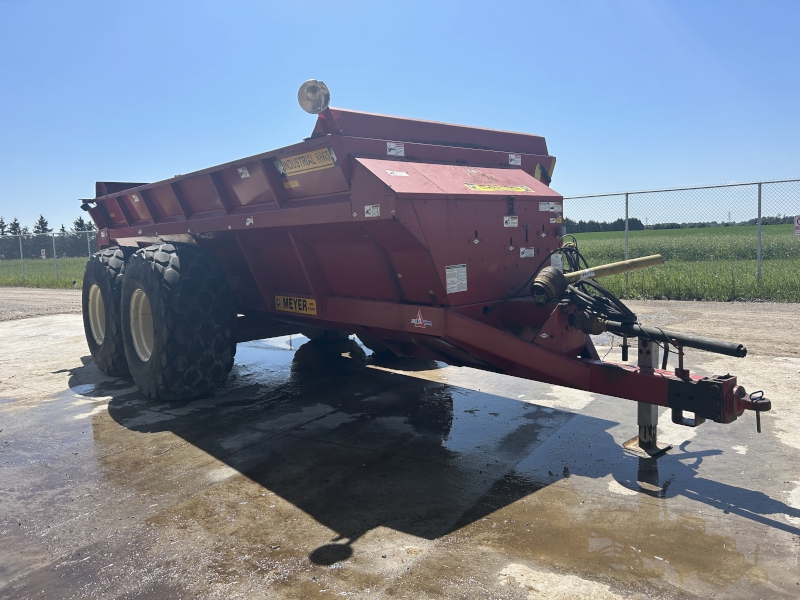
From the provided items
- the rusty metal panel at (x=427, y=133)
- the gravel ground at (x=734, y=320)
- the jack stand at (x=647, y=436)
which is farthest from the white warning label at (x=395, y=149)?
the gravel ground at (x=734, y=320)

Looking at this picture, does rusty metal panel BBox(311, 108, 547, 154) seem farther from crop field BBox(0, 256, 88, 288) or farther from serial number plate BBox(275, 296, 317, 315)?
crop field BBox(0, 256, 88, 288)

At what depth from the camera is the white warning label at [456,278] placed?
4.27 metres

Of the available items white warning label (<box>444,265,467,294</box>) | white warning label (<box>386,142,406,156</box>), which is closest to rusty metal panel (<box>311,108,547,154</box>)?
white warning label (<box>386,142,406,156</box>)

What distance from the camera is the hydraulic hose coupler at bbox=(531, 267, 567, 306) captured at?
4.31 m

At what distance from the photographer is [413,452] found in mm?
4562

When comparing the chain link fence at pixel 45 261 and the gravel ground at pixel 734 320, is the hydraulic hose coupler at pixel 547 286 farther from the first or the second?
the chain link fence at pixel 45 261

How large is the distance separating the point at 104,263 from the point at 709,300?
9568 millimetres

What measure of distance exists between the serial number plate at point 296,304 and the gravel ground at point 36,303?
9255 mm

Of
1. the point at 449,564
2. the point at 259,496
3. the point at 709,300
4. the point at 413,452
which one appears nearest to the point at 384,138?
the point at 413,452

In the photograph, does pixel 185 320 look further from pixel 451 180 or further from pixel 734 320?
pixel 734 320

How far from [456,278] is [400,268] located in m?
0.40

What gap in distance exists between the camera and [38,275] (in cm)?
2620

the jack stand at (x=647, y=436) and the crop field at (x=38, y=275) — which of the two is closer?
the jack stand at (x=647, y=436)

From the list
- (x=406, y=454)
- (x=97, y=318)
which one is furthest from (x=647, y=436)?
(x=97, y=318)
